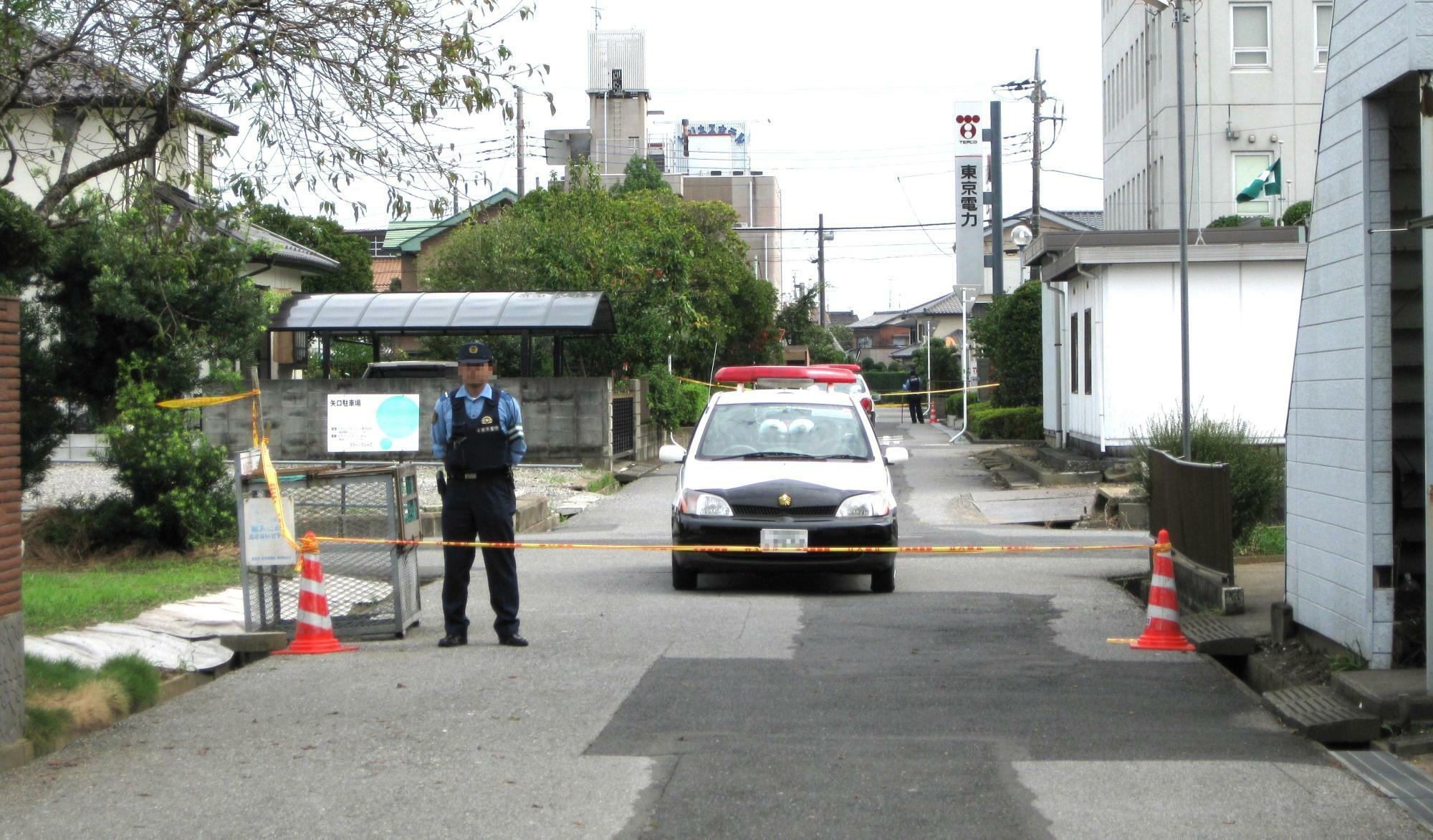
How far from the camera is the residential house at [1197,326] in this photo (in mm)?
22594

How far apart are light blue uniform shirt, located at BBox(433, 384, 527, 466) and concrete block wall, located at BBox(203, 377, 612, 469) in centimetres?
1716

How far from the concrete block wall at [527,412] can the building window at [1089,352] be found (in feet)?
28.8

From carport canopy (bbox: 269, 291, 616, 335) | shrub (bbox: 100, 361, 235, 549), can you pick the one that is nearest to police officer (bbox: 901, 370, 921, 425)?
carport canopy (bbox: 269, 291, 616, 335)

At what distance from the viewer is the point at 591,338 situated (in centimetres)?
3112

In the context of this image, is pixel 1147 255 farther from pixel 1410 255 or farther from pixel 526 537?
pixel 1410 255

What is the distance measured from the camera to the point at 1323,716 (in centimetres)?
654

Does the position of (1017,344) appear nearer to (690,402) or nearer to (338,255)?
(690,402)

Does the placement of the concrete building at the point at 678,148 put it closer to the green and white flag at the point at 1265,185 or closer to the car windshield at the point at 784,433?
the green and white flag at the point at 1265,185

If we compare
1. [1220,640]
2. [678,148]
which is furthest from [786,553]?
[678,148]

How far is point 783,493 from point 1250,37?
31.4 m

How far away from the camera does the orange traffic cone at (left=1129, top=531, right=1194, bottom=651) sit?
8.99 meters

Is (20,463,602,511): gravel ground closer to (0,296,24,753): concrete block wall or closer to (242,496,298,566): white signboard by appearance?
(242,496,298,566): white signboard

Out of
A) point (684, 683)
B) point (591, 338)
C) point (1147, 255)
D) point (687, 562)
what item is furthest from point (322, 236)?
point (684, 683)

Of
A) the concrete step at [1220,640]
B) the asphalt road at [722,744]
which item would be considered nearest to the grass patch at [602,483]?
the asphalt road at [722,744]
